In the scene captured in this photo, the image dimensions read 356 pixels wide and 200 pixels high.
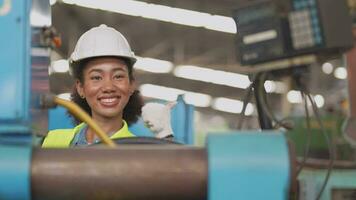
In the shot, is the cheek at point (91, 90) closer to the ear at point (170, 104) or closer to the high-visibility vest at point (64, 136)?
the high-visibility vest at point (64, 136)

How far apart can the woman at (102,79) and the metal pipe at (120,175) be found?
2.96ft

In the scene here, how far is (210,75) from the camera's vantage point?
10.1 meters

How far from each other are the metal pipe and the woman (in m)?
0.90

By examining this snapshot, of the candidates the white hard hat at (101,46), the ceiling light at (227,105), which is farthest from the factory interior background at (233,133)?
the ceiling light at (227,105)

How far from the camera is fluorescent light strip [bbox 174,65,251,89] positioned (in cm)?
971

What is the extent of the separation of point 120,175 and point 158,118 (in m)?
1.40

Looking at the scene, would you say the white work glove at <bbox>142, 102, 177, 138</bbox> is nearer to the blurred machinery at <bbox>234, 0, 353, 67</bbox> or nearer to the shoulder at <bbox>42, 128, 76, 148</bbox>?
the shoulder at <bbox>42, 128, 76, 148</bbox>

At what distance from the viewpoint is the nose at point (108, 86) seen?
1.64 m

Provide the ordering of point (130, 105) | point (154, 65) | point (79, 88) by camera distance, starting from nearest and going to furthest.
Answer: point (79, 88)
point (130, 105)
point (154, 65)

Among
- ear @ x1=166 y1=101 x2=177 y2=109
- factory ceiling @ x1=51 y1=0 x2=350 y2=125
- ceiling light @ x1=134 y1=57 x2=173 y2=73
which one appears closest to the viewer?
ear @ x1=166 y1=101 x2=177 y2=109

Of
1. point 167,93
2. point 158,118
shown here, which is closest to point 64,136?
point 158,118

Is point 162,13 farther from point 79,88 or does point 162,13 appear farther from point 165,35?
point 79,88

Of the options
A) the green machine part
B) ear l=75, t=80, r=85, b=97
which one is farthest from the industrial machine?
the green machine part

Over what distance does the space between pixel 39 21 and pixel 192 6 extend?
653cm
